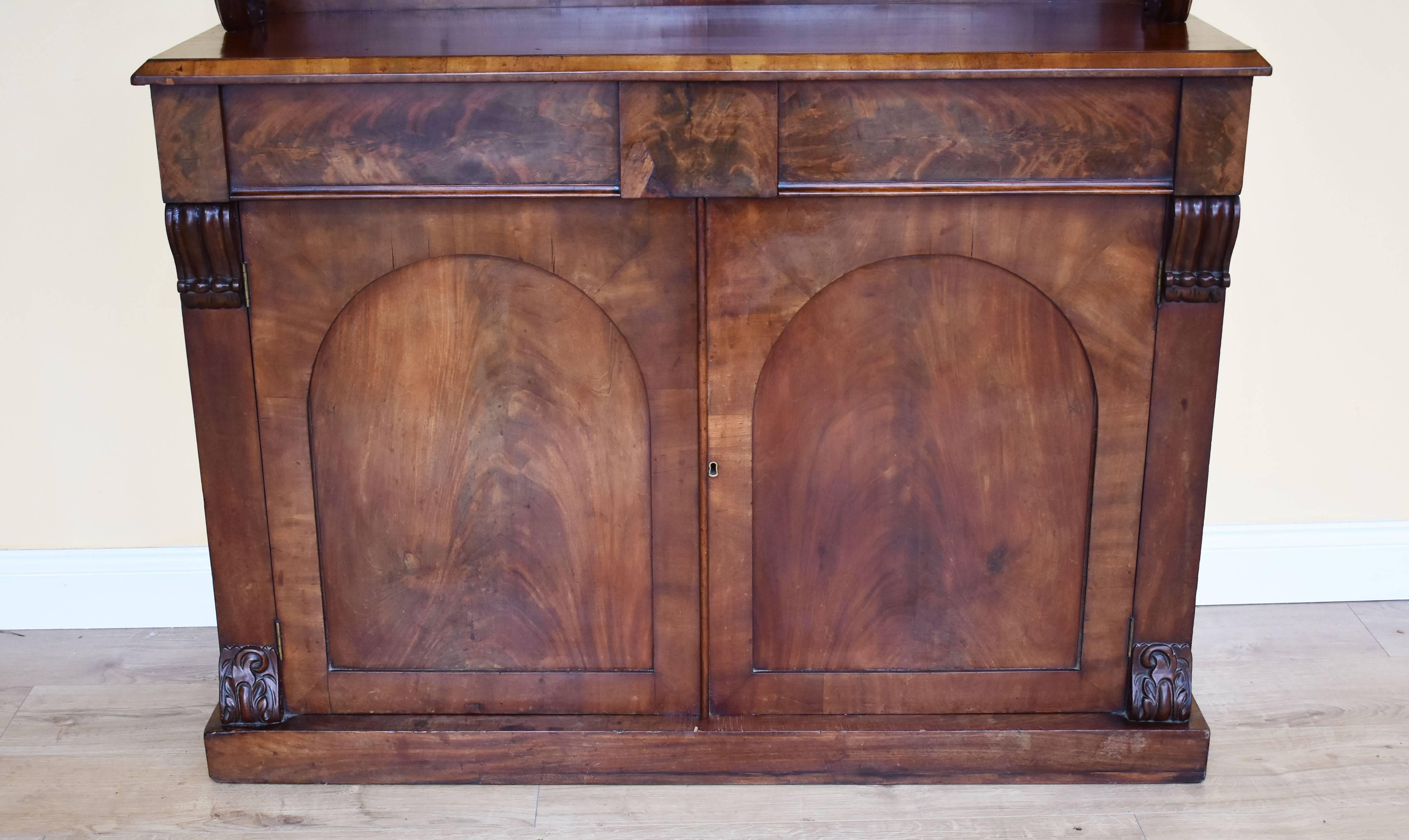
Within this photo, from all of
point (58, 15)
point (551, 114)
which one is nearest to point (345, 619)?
point (551, 114)

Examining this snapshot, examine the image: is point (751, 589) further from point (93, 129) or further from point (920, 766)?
point (93, 129)

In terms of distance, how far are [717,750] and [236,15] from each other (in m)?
1.30

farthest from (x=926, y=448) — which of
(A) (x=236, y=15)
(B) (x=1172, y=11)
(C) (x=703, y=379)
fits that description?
(A) (x=236, y=15)

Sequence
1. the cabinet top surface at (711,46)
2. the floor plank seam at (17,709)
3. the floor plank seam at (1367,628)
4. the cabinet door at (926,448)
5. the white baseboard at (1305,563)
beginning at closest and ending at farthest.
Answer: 1. the cabinet top surface at (711,46)
2. the cabinet door at (926,448)
3. the floor plank seam at (17,709)
4. the floor plank seam at (1367,628)
5. the white baseboard at (1305,563)

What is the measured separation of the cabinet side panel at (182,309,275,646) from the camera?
1.88m

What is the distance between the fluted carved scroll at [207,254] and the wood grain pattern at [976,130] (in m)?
0.75

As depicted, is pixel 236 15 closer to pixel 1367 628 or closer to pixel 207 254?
pixel 207 254

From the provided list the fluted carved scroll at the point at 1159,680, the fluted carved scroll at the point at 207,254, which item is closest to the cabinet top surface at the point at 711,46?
the fluted carved scroll at the point at 207,254

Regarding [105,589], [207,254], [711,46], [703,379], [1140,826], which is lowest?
[1140,826]

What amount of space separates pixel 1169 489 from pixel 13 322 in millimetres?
1960

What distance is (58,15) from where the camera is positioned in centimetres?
224

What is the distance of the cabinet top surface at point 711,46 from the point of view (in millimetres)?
1704

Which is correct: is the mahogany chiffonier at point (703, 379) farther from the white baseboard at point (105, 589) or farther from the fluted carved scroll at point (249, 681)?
the white baseboard at point (105, 589)

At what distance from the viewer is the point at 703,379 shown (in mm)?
1879
